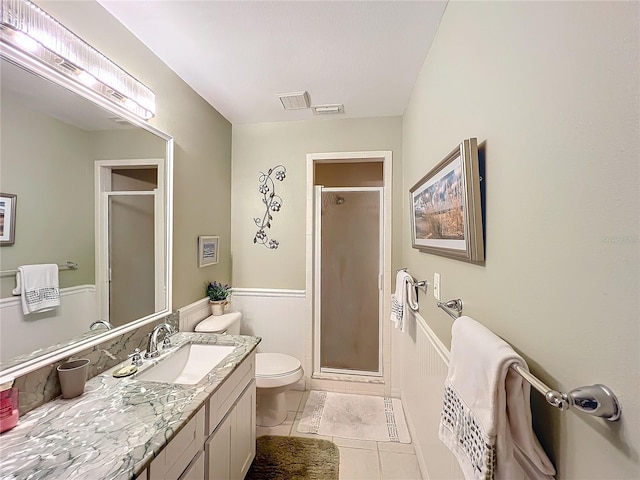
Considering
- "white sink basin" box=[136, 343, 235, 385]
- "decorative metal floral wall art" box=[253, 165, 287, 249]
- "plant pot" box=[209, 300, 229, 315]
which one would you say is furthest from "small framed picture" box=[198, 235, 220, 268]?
"white sink basin" box=[136, 343, 235, 385]

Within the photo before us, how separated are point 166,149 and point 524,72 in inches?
71.7

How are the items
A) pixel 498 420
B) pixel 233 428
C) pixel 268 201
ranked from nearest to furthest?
pixel 498 420 < pixel 233 428 < pixel 268 201

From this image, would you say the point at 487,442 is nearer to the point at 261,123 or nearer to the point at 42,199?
the point at 42,199

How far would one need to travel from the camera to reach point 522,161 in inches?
27.6

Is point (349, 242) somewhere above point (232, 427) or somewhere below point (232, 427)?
above

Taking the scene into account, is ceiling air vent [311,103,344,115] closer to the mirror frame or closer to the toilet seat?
the mirror frame

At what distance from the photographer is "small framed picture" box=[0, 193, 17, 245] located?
0.92m

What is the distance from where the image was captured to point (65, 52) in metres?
1.06

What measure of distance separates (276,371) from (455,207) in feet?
5.60

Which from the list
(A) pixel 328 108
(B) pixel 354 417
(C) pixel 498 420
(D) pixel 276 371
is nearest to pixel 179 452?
(C) pixel 498 420

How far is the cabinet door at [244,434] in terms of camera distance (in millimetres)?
1380

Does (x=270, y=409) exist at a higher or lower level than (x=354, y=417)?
higher

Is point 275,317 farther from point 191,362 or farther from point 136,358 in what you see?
point 136,358

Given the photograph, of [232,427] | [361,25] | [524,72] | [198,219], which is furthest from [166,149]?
[524,72]
